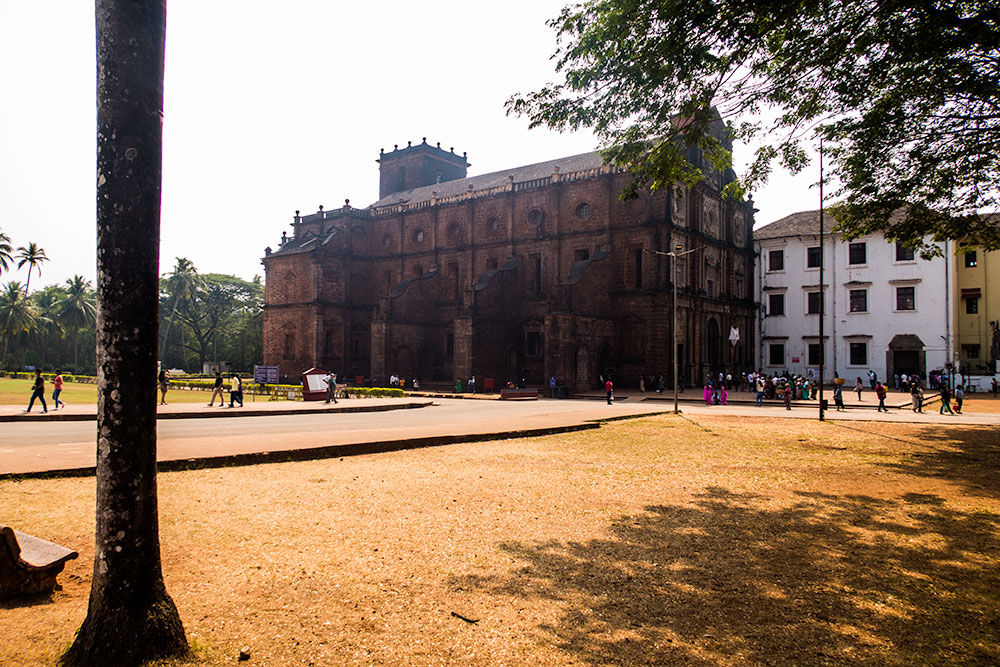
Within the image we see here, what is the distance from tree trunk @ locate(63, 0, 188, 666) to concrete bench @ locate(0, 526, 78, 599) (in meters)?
1.22

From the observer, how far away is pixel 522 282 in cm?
4381

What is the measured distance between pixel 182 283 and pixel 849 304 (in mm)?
65799

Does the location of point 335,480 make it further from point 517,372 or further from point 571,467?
point 517,372

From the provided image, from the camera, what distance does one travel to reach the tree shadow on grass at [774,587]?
373 cm

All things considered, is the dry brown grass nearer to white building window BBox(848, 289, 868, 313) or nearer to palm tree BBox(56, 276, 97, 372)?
white building window BBox(848, 289, 868, 313)

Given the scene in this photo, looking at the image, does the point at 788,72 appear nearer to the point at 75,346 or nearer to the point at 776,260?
the point at 776,260

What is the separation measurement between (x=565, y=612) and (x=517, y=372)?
3820cm

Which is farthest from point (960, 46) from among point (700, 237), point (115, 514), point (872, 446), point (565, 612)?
point (700, 237)

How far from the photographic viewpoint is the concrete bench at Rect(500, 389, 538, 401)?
32.5 m

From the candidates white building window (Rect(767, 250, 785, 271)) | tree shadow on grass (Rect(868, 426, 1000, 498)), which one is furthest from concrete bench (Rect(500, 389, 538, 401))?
white building window (Rect(767, 250, 785, 271))

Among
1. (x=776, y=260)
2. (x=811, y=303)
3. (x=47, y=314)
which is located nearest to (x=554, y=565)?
(x=811, y=303)

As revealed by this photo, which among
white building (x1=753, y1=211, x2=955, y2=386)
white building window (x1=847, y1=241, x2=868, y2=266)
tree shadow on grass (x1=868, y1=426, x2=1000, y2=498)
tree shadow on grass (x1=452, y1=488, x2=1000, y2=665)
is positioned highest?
white building window (x1=847, y1=241, x2=868, y2=266)

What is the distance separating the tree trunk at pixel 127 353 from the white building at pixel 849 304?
1637 inches

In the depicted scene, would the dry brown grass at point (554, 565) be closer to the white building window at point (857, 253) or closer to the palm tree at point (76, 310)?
the white building window at point (857, 253)
